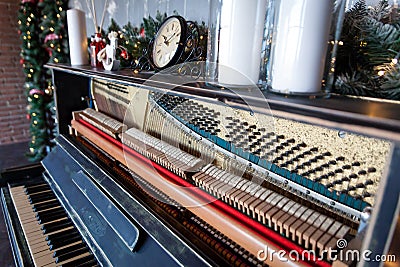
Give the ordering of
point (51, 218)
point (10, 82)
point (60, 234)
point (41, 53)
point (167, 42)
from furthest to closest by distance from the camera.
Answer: point (10, 82)
point (41, 53)
point (51, 218)
point (60, 234)
point (167, 42)

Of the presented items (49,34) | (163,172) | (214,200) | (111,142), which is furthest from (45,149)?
(214,200)

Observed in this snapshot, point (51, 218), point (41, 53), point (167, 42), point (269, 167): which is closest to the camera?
point (269, 167)

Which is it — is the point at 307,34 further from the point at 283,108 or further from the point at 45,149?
the point at 45,149

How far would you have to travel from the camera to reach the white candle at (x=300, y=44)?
0.65 m

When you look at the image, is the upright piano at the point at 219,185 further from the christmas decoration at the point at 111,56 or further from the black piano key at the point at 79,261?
the christmas decoration at the point at 111,56

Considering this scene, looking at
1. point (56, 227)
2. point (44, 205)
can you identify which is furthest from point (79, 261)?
point (44, 205)

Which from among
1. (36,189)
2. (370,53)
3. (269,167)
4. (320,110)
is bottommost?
(36,189)

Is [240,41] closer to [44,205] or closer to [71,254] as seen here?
[71,254]

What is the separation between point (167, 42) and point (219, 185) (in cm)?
73

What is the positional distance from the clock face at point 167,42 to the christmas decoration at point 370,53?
0.68m

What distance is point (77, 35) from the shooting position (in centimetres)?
191

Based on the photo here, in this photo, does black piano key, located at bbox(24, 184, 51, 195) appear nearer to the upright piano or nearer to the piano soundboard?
the upright piano

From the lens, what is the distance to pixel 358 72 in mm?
846

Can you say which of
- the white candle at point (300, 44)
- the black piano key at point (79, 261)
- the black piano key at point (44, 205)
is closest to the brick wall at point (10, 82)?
the black piano key at point (44, 205)
